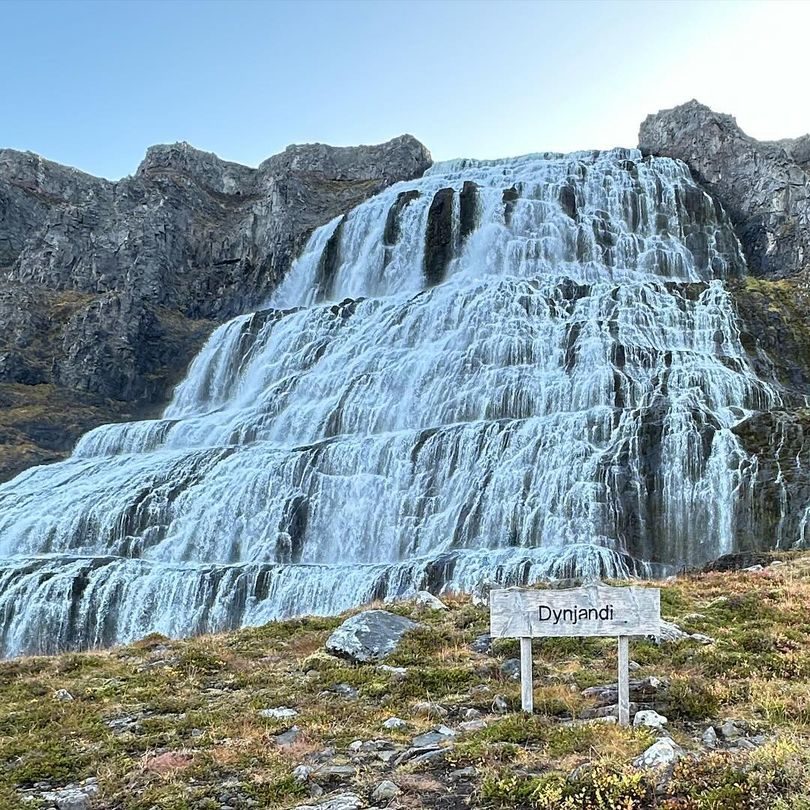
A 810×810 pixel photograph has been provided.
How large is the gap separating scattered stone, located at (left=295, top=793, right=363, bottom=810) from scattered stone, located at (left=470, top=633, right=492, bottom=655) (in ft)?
16.7

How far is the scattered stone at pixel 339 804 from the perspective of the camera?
6.28 meters

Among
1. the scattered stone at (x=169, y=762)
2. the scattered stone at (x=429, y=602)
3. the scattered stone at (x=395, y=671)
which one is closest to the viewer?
the scattered stone at (x=169, y=762)

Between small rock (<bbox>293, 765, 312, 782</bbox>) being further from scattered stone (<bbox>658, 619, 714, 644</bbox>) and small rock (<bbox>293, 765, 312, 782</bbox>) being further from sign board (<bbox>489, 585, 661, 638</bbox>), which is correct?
scattered stone (<bbox>658, 619, 714, 644</bbox>)

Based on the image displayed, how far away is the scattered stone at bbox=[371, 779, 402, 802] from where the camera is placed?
642 centimetres

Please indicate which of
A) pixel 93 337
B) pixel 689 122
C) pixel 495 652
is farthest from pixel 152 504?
pixel 689 122

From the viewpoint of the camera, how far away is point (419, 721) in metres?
8.55

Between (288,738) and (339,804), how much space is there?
208 centimetres

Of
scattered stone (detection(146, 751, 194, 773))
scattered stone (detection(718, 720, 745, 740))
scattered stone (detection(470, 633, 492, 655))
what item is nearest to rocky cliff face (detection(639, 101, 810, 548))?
scattered stone (detection(470, 633, 492, 655))

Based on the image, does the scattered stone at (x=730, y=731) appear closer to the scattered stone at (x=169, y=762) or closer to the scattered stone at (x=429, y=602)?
the scattered stone at (x=169, y=762)

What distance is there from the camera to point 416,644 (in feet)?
38.4

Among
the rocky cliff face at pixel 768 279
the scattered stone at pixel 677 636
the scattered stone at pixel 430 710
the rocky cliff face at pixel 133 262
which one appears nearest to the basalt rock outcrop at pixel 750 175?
the rocky cliff face at pixel 768 279

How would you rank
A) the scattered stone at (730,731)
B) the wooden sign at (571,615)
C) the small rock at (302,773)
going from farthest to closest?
the wooden sign at (571,615)
the scattered stone at (730,731)
the small rock at (302,773)

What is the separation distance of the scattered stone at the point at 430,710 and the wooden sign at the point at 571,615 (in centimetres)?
105

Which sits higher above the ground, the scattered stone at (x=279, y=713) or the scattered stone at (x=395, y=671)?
the scattered stone at (x=395, y=671)
